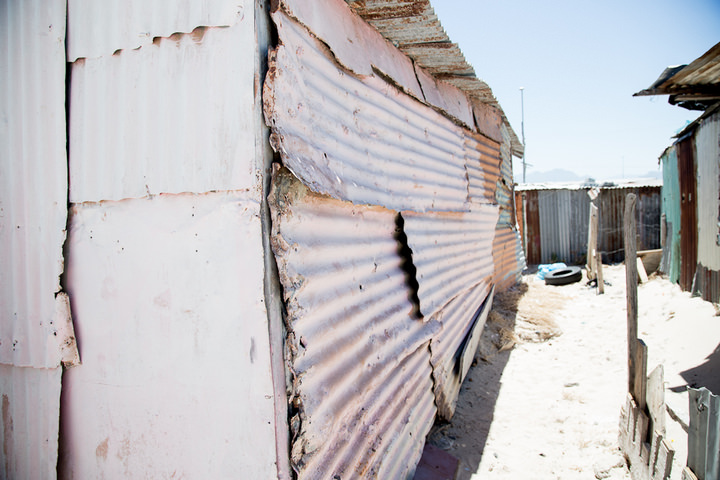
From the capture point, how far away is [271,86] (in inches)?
65.4

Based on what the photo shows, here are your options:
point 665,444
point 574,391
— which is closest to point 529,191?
point 574,391

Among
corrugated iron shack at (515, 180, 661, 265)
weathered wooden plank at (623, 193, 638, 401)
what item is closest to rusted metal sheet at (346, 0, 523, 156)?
weathered wooden plank at (623, 193, 638, 401)

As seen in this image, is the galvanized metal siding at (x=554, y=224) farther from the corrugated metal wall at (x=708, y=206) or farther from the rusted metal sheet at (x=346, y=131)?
the rusted metal sheet at (x=346, y=131)

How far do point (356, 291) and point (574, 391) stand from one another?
3.67 meters

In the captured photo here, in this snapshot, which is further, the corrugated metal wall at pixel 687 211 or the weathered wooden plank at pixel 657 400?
the corrugated metal wall at pixel 687 211

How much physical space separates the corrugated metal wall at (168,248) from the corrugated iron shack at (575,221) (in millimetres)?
15063

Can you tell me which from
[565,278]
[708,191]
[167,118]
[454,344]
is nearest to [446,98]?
[454,344]

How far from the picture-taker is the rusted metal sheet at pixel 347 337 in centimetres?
172

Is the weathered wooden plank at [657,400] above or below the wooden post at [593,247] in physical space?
below

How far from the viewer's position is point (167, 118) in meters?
1.77

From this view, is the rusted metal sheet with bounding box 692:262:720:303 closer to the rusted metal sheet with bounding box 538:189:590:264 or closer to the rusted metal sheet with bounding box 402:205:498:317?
the rusted metal sheet with bounding box 402:205:498:317

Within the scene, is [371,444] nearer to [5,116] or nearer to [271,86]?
[271,86]

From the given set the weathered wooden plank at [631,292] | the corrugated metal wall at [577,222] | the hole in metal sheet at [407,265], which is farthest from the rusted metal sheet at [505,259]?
the corrugated metal wall at [577,222]

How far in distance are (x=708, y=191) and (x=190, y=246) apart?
8592mm
